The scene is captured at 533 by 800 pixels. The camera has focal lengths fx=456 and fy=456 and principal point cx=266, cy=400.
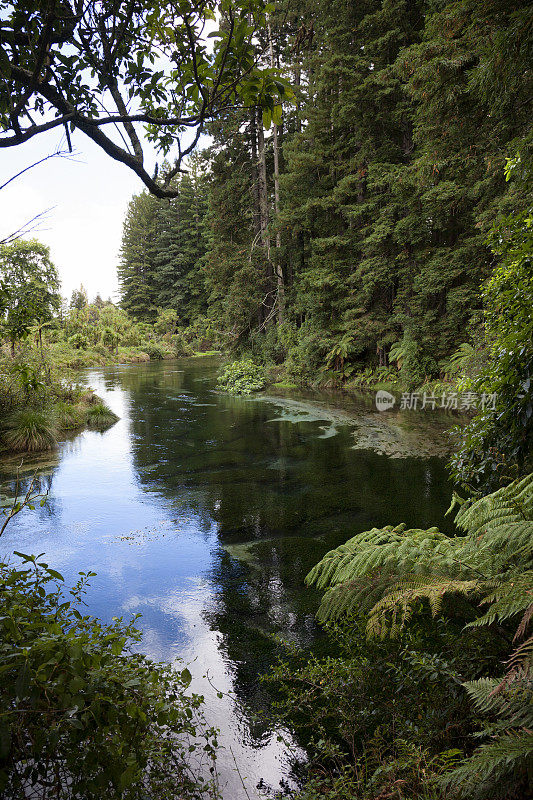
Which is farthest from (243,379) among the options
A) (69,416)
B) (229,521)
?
(229,521)

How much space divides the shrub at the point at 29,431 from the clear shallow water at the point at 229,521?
595mm

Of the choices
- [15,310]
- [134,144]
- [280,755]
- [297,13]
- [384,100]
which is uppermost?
[297,13]

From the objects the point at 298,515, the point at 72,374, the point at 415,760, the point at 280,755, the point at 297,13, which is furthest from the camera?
the point at 297,13

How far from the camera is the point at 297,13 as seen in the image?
1830 centimetres

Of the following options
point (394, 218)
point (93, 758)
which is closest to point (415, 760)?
point (93, 758)

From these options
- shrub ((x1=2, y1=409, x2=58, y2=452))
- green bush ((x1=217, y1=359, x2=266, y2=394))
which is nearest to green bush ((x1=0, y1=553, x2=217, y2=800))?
shrub ((x1=2, y1=409, x2=58, y2=452))

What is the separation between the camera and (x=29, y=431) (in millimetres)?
9414

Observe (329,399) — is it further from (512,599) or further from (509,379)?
(512,599)

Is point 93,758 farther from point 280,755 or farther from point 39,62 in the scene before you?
point 39,62

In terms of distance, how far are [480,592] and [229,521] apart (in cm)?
390

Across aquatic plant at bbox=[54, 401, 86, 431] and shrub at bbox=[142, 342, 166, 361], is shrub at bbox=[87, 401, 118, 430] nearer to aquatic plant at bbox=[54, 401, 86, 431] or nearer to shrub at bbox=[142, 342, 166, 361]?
aquatic plant at bbox=[54, 401, 86, 431]

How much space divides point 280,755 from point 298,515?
3.52 meters

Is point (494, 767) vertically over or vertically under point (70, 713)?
under

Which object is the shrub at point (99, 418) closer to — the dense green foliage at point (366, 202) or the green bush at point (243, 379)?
the green bush at point (243, 379)
